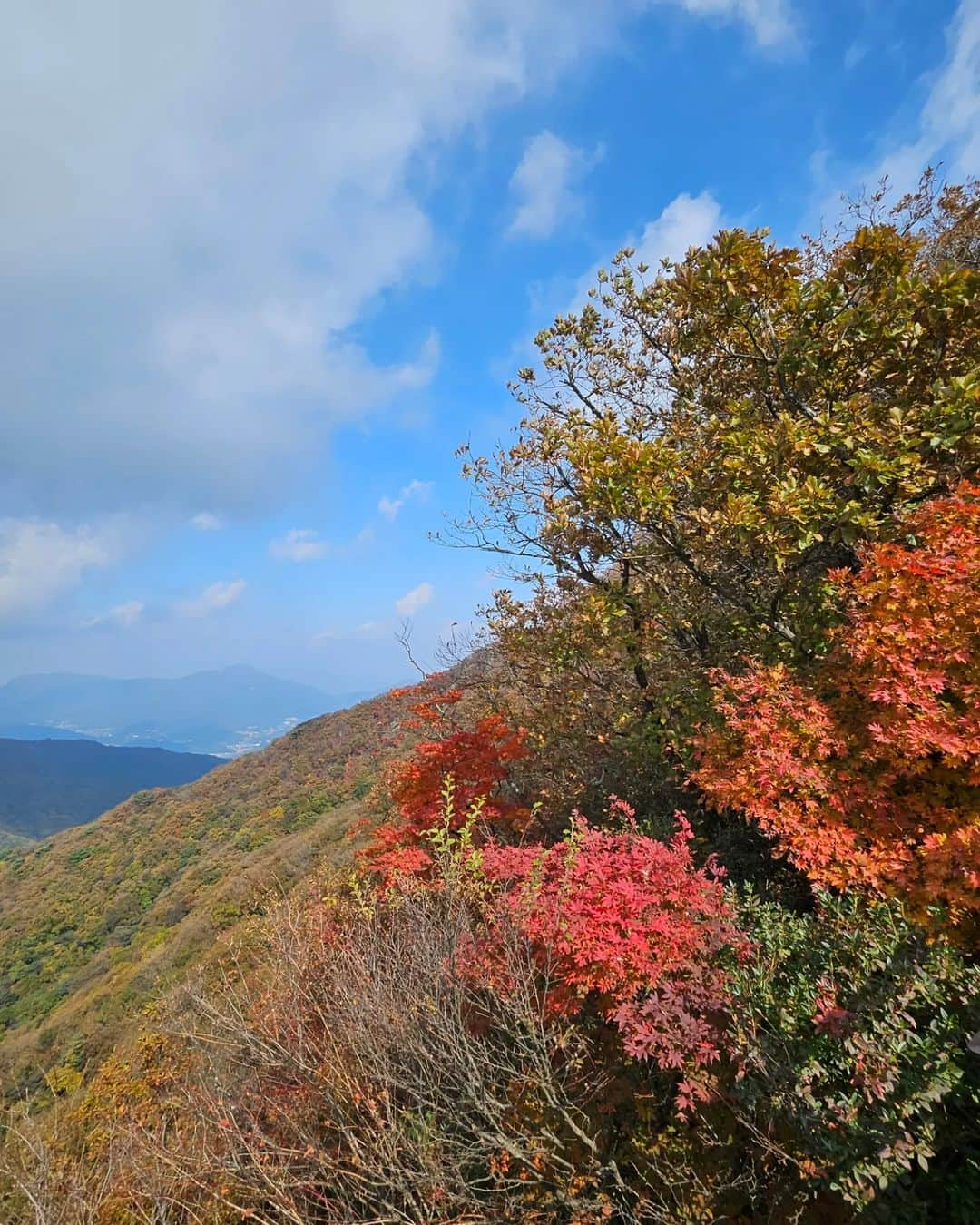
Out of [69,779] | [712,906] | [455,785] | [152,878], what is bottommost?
[152,878]

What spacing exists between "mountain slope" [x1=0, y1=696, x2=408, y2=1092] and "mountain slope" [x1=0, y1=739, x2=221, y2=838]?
11042 cm

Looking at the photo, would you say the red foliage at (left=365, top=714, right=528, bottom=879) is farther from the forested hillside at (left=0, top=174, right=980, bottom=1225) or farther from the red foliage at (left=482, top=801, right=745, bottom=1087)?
the red foliage at (left=482, top=801, right=745, bottom=1087)

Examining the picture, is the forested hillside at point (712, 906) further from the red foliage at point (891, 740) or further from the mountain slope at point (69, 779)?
the mountain slope at point (69, 779)

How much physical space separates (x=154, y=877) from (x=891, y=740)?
158 ft

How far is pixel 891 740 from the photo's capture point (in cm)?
461

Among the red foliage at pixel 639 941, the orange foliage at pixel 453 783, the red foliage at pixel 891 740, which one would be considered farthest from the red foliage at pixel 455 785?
the red foliage at pixel 891 740

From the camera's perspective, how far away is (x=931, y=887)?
4.15 metres

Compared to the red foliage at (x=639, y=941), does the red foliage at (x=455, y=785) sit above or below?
above

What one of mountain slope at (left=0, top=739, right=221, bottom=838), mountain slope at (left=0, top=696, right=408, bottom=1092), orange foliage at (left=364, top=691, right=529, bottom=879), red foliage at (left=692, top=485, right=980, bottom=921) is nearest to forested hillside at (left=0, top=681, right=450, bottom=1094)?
mountain slope at (left=0, top=696, right=408, bottom=1092)

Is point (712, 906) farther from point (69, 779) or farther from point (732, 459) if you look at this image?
point (69, 779)

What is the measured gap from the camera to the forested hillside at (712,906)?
388 cm

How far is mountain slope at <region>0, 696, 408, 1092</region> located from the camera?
23625 mm

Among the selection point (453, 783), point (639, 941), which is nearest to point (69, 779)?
point (453, 783)

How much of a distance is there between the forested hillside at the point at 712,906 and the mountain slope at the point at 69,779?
167784 millimetres
